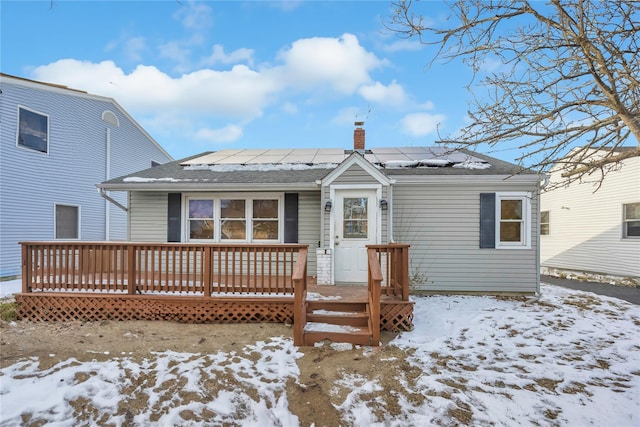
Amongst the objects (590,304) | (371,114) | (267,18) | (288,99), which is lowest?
(590,304)

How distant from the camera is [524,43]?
154 inches

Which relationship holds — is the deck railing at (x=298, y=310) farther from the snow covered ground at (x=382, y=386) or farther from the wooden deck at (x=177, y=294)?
the wooden deck at (x=177, y=294)

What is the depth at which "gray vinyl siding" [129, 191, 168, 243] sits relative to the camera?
7.96m

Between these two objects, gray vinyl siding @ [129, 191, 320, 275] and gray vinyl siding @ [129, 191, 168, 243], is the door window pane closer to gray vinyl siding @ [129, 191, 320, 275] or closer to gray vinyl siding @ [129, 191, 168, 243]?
gray vinyl siding @ [129, 191, 320, 275]

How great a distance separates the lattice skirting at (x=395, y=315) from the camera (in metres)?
5.04

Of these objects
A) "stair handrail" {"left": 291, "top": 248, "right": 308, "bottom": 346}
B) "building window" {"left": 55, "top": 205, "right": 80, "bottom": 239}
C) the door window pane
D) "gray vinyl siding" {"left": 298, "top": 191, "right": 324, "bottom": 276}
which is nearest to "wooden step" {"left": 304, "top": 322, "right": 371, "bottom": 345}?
"stair handrail" {"left": 291, "top": 248, "right": 308, "bottom": 346}

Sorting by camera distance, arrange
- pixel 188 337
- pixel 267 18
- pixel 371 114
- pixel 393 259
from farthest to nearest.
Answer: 1. pixel 371 114
2. pixel 267 18
3. pixel 393 259
4. pixel 188 337

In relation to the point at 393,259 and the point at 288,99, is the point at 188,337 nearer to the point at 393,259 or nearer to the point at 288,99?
the point at 393,259

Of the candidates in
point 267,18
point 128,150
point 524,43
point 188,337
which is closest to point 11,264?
point 128,150

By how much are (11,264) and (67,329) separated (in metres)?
7.57

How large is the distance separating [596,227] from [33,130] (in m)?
20.0

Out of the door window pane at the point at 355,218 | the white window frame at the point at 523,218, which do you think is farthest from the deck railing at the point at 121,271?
the white window frame at the point at 523,218

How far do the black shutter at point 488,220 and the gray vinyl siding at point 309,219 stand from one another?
156 inches

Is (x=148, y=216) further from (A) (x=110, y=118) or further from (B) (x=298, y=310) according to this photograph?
(A) (x=110, y=118)
